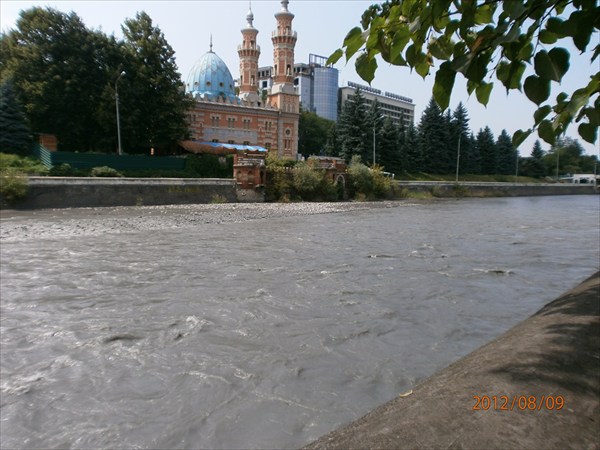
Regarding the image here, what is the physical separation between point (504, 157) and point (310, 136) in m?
Result: 35.3

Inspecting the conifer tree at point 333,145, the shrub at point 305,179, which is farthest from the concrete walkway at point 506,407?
the conifer tree at point 333,145

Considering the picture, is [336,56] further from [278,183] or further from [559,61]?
[278,183]

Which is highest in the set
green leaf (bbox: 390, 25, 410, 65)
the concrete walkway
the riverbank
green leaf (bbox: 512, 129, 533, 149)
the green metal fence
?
the green metal fence

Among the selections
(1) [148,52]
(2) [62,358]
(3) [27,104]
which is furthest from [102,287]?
(1) [148,52]

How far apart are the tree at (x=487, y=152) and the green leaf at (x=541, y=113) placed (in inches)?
3300

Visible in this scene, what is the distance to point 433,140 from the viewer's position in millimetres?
68562

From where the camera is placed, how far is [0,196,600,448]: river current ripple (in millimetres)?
4266

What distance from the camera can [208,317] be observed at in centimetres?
713

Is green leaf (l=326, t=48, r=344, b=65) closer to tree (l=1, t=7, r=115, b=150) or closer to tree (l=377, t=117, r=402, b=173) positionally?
tree (l=1, t=7, r=115, b=150)

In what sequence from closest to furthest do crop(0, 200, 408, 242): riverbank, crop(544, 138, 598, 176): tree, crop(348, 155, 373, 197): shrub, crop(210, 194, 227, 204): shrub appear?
crop(0, 200, 408, 242): riverbank, crop(210, 194, 227, 204): shrub, crop(348, 155, 373, 197): shrub, crop(544, 138, 598, 176): tree

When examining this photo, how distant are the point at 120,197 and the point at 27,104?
56.7 feet

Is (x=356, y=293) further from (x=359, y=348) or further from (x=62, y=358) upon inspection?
(x=62, y=358)

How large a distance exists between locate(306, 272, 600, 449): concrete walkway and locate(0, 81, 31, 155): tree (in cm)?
3900
